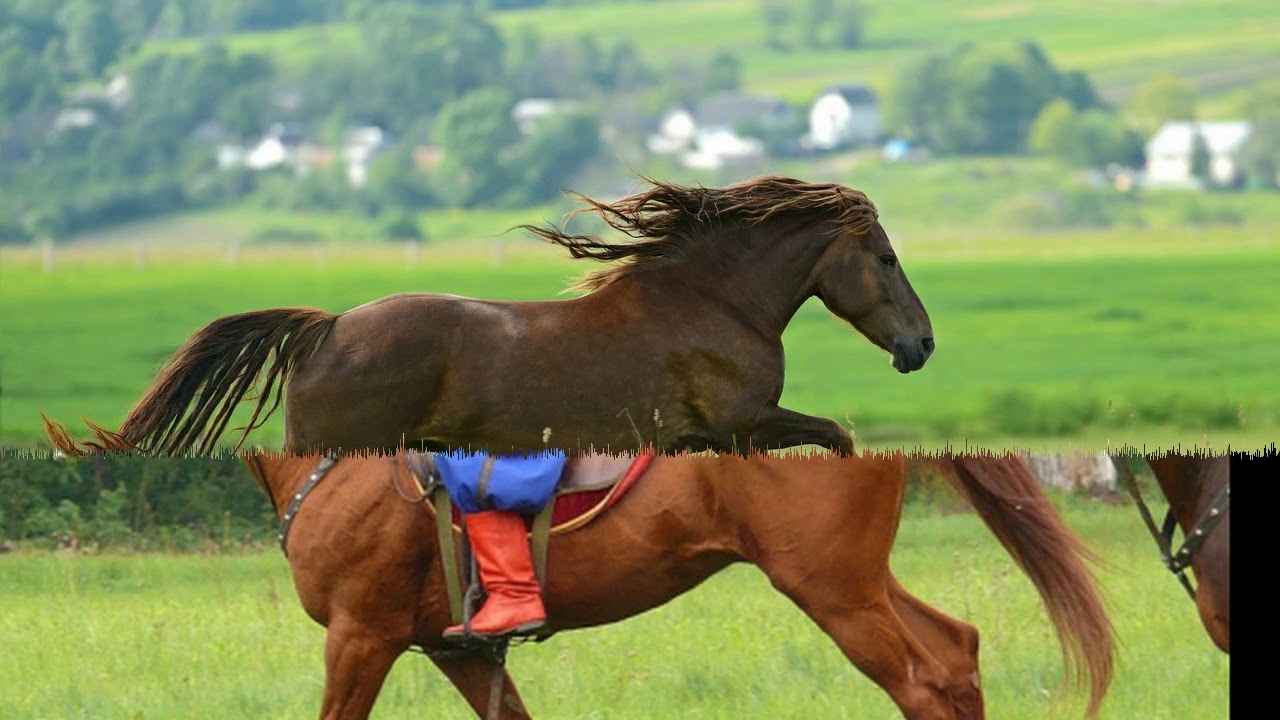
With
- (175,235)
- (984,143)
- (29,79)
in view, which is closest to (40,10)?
(29,79)

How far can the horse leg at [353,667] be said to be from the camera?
503 centimetres

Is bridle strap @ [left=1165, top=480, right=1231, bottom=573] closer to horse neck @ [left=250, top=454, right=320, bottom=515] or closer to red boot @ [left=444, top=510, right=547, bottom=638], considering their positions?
red boot @ [left=444, top=510, right=547, bottom=638]

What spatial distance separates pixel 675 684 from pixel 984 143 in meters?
86.6

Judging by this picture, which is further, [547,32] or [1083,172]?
[547,32]

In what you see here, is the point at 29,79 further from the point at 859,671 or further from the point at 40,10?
the point at 859,671

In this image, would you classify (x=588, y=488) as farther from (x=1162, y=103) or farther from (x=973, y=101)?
(x=1162, y=103)

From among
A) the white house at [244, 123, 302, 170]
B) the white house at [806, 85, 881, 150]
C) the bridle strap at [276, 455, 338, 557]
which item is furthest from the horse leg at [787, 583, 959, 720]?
the white house at [244, 123, 302, 170]

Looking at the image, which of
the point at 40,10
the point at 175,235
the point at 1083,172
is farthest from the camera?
the point at 40,10

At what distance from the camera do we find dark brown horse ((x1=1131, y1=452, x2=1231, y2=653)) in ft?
17.5

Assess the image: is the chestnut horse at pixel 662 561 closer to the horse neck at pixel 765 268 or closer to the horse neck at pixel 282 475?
the horse neck at pixel 282 475

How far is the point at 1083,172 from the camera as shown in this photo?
8669cm

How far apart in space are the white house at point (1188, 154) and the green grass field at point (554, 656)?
8561 cm

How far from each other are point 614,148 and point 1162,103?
29.4 meters

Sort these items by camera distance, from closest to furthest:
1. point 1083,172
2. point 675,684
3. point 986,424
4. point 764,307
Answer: point 675,684 < point 764,307 < point 986,424 < point 1083,172
